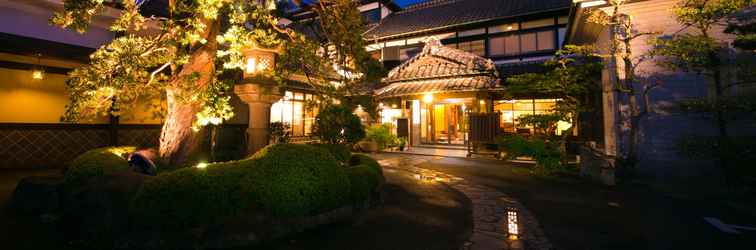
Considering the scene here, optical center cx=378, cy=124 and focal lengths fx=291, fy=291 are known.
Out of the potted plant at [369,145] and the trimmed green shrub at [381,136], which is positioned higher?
the trimmed green shrub at [381,136]

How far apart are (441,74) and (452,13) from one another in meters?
7.23

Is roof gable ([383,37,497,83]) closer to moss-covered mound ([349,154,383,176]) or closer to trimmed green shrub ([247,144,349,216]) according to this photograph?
moss-covered mound ([349,154,383,176])

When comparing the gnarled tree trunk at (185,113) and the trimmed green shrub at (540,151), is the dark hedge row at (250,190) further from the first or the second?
the trimmed green shrub at (540,151)

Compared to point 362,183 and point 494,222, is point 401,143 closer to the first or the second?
point 362,183

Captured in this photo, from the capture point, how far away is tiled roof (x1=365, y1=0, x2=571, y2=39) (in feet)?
53.8

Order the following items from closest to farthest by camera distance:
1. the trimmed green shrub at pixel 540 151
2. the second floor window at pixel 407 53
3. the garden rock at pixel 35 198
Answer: the garden rock at pixel 35 198 → the trimmed green shrub at pixel 540 151 → the second floor window at pixel 407 53

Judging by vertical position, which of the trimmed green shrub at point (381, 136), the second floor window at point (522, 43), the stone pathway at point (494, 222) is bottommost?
the stone pathway at point (494, 222)

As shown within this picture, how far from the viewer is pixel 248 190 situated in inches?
159

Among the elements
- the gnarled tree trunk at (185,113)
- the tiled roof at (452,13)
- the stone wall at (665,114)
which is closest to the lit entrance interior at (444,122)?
the tiled roof at (452,13)

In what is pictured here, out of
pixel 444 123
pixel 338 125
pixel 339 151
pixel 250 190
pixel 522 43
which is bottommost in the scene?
pixel 250 190

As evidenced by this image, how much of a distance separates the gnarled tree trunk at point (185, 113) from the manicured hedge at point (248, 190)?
304 cm

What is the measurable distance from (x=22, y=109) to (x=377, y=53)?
58.0ft

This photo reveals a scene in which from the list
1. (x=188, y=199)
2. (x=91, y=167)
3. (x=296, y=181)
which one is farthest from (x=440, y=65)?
(x=91, y=167)

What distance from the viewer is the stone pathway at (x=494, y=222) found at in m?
3.84
